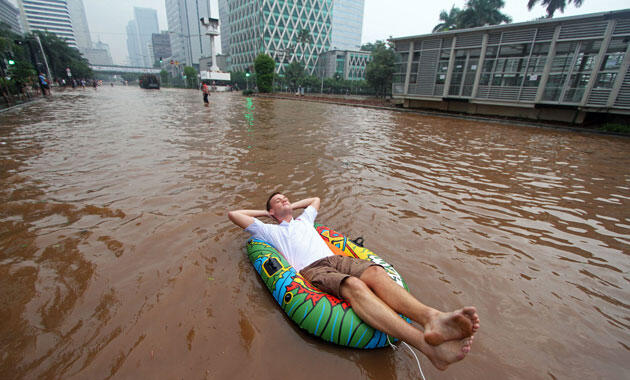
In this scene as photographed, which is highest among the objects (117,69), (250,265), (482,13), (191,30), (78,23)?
(78,23)

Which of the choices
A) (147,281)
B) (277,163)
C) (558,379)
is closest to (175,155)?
(277,163)

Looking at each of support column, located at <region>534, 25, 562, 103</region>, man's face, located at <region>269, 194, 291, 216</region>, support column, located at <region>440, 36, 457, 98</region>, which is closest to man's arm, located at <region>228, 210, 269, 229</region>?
man's face, located at <region>269, 194, 291, 216</region>

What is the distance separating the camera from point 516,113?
20.2 m

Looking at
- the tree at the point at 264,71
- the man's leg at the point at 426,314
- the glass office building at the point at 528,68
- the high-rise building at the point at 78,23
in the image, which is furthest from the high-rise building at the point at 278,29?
the high-rise building at the point at 78,23

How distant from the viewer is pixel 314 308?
247 centimetres

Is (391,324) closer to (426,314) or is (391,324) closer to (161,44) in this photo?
(426,314)

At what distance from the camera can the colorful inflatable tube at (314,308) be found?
231cm

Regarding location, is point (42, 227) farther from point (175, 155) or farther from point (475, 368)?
point (475, 368)

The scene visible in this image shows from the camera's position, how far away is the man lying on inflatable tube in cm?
187

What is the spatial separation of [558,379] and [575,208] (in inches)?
190

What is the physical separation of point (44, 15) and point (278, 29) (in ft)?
325

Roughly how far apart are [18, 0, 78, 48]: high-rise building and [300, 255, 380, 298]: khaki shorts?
151444 mm

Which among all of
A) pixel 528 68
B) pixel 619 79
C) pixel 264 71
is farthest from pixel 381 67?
pixel 619 79

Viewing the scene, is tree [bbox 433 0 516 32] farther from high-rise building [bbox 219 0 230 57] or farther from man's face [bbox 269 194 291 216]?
high-rise building [bbox 219 0 230 57]
